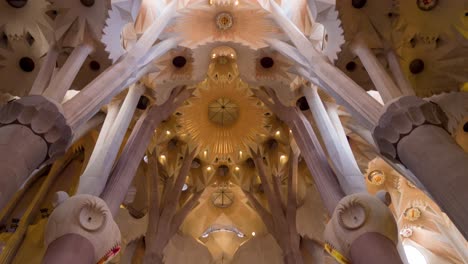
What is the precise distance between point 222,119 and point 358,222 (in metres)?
11.1

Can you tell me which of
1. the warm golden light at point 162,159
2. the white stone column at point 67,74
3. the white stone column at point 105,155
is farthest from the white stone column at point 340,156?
the warm golden light at point 162,159

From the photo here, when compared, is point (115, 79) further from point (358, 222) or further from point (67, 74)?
point (358, 222)

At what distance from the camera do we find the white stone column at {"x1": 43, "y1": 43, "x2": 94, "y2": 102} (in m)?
6.11

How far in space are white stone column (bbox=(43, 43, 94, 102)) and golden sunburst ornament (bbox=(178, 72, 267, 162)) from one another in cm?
869

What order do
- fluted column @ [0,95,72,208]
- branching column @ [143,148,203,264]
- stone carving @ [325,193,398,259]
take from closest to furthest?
fluted column @ [0,95,72,208] < stone carving @ [325,193,398,259] < branching column @ [143,148,203,264]

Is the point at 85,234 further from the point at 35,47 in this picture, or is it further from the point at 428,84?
the point at 428,84

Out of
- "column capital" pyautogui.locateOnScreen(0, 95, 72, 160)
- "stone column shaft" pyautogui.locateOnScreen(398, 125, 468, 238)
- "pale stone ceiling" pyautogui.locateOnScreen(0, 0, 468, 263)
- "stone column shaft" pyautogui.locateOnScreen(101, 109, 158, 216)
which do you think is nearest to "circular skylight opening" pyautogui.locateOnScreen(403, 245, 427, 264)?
"pale stone ceiling" pyautogui.locateOnScreen(0, 0, 468, 263)

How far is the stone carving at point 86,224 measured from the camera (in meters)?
6.09

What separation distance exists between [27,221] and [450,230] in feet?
46.4

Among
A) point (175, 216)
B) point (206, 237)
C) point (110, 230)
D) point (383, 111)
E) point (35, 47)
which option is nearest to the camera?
point (383, 111)

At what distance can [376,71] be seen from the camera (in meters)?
6.89

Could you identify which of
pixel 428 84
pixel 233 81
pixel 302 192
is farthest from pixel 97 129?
pixel 428 84

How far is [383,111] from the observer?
20.0 feet

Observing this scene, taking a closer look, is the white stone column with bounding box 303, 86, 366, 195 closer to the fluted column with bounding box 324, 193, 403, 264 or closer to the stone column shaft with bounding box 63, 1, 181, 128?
the fluted column with bounding box 324, 193, 403, 264
